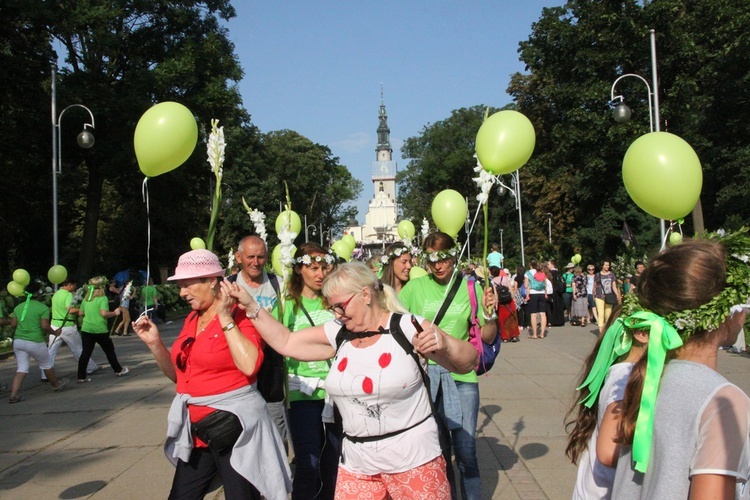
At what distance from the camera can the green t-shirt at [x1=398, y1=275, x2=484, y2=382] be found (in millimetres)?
4598

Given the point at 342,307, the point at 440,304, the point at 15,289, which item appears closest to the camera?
the point at 342,307

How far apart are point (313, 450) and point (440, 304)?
1.24m

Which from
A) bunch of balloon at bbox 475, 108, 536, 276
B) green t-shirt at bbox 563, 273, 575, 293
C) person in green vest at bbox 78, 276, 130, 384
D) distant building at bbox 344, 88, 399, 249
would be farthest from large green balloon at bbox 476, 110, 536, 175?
distant building at bbox 344, 88, 399, 249

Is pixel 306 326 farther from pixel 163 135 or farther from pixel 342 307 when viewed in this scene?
pixel 163 135

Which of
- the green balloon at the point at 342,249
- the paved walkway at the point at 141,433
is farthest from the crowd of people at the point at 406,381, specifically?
the green balloon at the point at 342,249

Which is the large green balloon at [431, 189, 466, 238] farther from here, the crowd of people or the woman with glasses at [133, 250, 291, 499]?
the woman with glasses at [133, 250, 291, 499]

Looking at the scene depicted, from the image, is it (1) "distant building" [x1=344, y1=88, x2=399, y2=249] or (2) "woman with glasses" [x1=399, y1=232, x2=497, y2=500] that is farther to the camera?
(1) "distant building" [x1=344, y1=88, x2=399, y2=249]

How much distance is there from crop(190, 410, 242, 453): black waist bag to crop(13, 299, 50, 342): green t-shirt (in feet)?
24.8

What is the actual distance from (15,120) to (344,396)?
90.6 feet

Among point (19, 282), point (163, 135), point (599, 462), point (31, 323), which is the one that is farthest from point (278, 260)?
point (19, 282)

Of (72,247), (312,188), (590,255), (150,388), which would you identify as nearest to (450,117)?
(312,188)

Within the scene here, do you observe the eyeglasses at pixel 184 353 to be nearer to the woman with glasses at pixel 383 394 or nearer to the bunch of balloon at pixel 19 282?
Answer: the woman with glasses at pixel 383 394

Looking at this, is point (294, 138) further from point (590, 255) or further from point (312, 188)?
point (590, 255)

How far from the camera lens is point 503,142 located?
4477 millimetres
